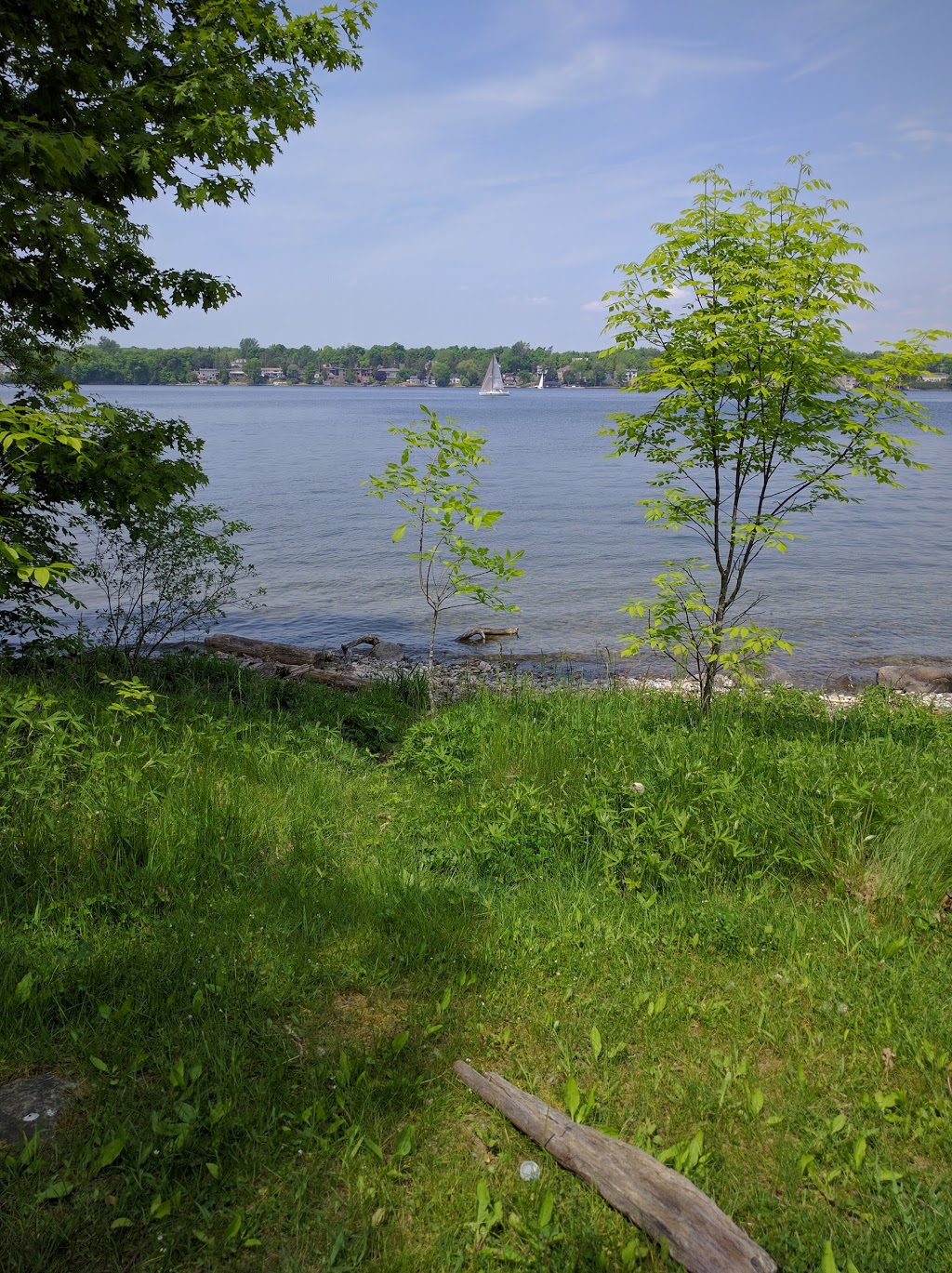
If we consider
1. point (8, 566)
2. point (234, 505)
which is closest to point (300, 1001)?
point (8, 566)

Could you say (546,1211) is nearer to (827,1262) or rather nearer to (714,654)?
(827,1262)

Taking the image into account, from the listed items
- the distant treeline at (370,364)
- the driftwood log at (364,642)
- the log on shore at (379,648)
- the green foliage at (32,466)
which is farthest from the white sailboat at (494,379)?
the green foliage at (32,466)

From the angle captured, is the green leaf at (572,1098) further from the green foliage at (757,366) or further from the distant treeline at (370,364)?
the distant treeline at (370,364)

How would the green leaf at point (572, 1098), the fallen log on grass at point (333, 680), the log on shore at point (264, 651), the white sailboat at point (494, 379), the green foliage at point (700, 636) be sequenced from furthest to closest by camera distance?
1. the white sailboat at point (494, 379)
2. the log on shore at point (264, 651)
3. the fallen log on grass at point (333, 680)
4. the green foliage at point (700, 636)
5. the green leaf at point (572, 1098)

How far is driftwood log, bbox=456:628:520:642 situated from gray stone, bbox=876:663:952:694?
678cm

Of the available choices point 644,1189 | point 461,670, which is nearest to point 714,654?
point 644,1189

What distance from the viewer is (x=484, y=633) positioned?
16.4m

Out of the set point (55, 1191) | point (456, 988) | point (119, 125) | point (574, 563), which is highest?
point (119, 125)

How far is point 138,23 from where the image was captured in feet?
21.9

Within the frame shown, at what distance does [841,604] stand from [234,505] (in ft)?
68.0

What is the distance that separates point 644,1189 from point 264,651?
11.5 m

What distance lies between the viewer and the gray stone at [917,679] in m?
13.3

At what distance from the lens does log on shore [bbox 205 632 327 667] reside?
13234 mm

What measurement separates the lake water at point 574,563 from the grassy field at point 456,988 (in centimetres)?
943
